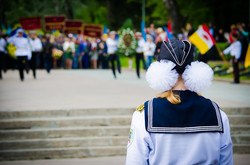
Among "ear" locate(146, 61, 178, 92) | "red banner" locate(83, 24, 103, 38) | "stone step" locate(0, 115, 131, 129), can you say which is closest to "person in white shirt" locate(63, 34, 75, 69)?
"red banner" locate(83, 24, 103, 38)

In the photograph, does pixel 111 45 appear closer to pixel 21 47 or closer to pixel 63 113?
pixel 21 47

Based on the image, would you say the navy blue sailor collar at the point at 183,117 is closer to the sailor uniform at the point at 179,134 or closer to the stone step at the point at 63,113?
the sailor uniform at the point at 179,134

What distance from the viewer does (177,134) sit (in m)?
2.38

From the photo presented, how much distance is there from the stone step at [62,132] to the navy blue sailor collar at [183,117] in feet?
16.0

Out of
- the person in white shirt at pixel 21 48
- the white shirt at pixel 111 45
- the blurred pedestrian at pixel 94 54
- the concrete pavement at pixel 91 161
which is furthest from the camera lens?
the blurred pedestrian at pixel 94 54

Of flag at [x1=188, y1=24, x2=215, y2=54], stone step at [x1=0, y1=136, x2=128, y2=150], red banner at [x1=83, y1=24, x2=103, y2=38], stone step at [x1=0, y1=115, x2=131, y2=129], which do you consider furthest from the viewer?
red banner at [x1=83, y1=24, x2=103, y2=38]

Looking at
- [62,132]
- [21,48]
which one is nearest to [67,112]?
[62,132]

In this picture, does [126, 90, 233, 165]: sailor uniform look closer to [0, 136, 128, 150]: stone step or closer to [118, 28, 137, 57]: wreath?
[0, 136, 128, 150]: stone step

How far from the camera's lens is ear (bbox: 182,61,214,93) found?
2445mm

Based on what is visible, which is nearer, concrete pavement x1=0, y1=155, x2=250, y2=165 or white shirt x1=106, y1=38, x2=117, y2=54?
concrete pavement x1=0, y1=155, x2=250, y2=165

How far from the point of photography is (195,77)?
8.05ft

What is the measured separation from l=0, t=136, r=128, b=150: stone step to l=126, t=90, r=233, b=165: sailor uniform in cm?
463

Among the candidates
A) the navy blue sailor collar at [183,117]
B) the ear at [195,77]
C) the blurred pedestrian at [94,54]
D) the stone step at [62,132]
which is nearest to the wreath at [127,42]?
the blurred pedestrian at [94,54]

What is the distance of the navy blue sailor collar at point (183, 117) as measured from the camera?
236 centimetres
